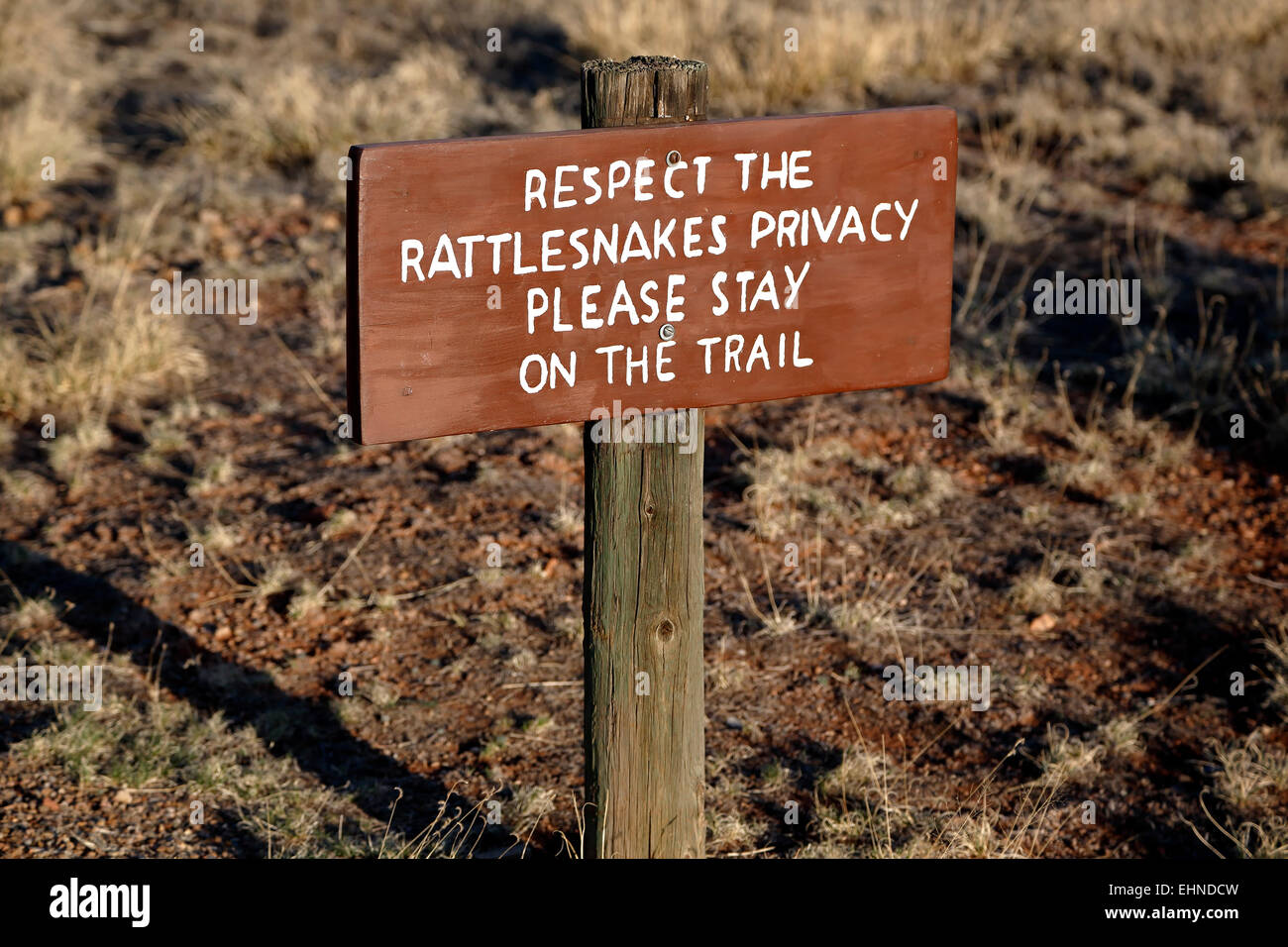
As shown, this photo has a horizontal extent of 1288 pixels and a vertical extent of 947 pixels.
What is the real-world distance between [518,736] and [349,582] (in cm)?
105

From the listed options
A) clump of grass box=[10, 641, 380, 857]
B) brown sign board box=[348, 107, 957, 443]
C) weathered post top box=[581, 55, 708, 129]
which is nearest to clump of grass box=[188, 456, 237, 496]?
clump of grass box=[10, 641, 380, 857]

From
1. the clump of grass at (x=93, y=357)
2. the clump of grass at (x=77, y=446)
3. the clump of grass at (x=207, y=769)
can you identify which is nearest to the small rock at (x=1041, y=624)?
the clump of grass at (x=207, y=769)

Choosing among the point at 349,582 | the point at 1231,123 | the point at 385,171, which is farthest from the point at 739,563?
the point at 1231,123

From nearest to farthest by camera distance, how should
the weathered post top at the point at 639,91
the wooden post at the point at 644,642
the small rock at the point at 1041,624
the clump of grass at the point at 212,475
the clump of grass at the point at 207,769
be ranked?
the weathered post top at the point at 639,91 → the wooden post at the point at 644,642 → the clump of grass at the point at 207,769 → the small rock at the point at 1041,624 → the clump of grass at the point at 212,475

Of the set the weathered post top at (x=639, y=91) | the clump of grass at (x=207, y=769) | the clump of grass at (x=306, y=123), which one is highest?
the clump of grass at (x=306, y=123)

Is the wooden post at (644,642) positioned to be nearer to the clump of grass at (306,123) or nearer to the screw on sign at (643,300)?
the screw on sign at (643,300)

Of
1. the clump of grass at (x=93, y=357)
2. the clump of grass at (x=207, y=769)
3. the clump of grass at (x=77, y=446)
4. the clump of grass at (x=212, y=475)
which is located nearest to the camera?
the clump of grass at (x=207, y=769)

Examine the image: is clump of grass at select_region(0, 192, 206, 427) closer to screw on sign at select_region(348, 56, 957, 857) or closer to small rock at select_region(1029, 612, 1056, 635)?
screw on sign at select_region(348, 56, 957, 857)

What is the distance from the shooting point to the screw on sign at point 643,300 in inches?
90.1

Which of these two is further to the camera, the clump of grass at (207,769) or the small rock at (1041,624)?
the small rock at (1041,624)

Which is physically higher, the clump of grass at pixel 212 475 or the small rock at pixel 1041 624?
the clump of grass at pixel 212 475

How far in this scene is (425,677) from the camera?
13.2ft

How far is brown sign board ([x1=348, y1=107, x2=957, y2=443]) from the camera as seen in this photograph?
2.28 m

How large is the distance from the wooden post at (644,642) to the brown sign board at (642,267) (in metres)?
0.16
